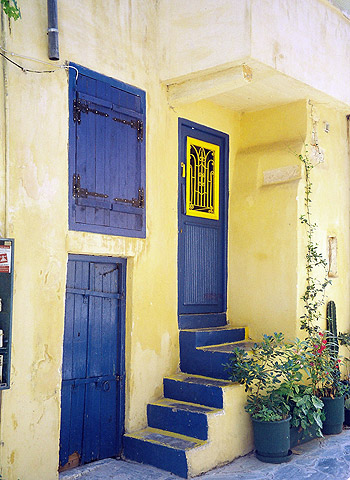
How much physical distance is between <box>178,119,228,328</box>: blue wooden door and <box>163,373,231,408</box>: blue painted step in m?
Answer: 0.73

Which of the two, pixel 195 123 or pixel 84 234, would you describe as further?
pixel 195 123

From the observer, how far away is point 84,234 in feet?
19.8

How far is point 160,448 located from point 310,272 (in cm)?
303

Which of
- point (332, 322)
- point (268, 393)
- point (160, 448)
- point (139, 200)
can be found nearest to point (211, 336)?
point (268, 393)

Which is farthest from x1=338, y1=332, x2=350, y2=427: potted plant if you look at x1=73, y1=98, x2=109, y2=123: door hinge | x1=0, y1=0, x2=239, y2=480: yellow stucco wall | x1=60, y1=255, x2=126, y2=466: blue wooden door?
x1=73, y1=98, x2=109, y2=123: door hinge

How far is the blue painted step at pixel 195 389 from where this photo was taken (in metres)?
6.45

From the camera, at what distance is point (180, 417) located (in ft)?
21.0

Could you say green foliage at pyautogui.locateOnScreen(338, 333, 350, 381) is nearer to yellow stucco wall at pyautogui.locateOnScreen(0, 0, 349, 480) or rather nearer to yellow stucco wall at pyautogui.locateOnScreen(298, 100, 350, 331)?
yellow stucco wall at pyautogui.locateOnScreen(298, 100, 350, 331)

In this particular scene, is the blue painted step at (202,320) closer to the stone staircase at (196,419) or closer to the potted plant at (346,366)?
the stone staircase at (196,419)

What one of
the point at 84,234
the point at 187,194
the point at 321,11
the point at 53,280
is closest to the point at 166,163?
the point at 187,194

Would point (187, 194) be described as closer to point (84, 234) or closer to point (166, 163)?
point (166, 163)

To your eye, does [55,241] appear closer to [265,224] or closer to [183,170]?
[183,170]

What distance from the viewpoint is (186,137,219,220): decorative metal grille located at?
25.1 ft

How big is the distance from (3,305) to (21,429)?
119 centimetres
